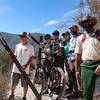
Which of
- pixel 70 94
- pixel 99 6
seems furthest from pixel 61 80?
pixel 99 6

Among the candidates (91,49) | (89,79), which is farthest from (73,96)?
(91,49)

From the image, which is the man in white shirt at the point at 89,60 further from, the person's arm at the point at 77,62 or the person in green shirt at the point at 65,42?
the person in green shirt at the point at 65,42

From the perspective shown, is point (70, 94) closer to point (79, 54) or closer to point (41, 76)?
point (41, 76)

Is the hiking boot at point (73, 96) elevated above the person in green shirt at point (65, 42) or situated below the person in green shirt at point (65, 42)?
below

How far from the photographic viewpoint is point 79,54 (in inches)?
→ 274

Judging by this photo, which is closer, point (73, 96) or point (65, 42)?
point (73, 96)

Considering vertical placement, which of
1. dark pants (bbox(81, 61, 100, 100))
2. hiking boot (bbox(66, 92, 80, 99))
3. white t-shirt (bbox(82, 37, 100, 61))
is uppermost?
white t-shirt (bbox(82, 37, 100, 61))

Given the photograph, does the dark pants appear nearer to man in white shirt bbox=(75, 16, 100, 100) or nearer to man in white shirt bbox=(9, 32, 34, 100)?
man in white shirt bbox=(75, 16, 100, 100)

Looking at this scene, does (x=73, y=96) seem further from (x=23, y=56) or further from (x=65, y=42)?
(x=23, y=56)

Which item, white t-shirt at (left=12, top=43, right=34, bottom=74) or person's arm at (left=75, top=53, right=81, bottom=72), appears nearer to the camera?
person's arm at (left=75, top=53, right=81, bottom=72)

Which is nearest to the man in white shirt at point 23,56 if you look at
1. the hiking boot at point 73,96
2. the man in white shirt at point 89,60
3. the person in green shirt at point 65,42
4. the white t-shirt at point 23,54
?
the white t-shirt at point 23,54

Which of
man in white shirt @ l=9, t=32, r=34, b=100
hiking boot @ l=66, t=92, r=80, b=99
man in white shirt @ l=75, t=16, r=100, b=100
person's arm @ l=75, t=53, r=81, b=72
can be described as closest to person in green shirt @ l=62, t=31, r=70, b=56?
man in white shirt @ l=9, t=32, r=34, b=100

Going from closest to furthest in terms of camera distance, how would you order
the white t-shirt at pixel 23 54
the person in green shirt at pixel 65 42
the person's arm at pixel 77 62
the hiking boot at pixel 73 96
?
the person's arm at pixel 77 62
the white t-shirt at pixel 23 54
the hiking boot at pixel 73 96
the person in green shirt at pixel 65 42

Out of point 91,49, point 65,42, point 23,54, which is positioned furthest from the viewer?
point 65,42
